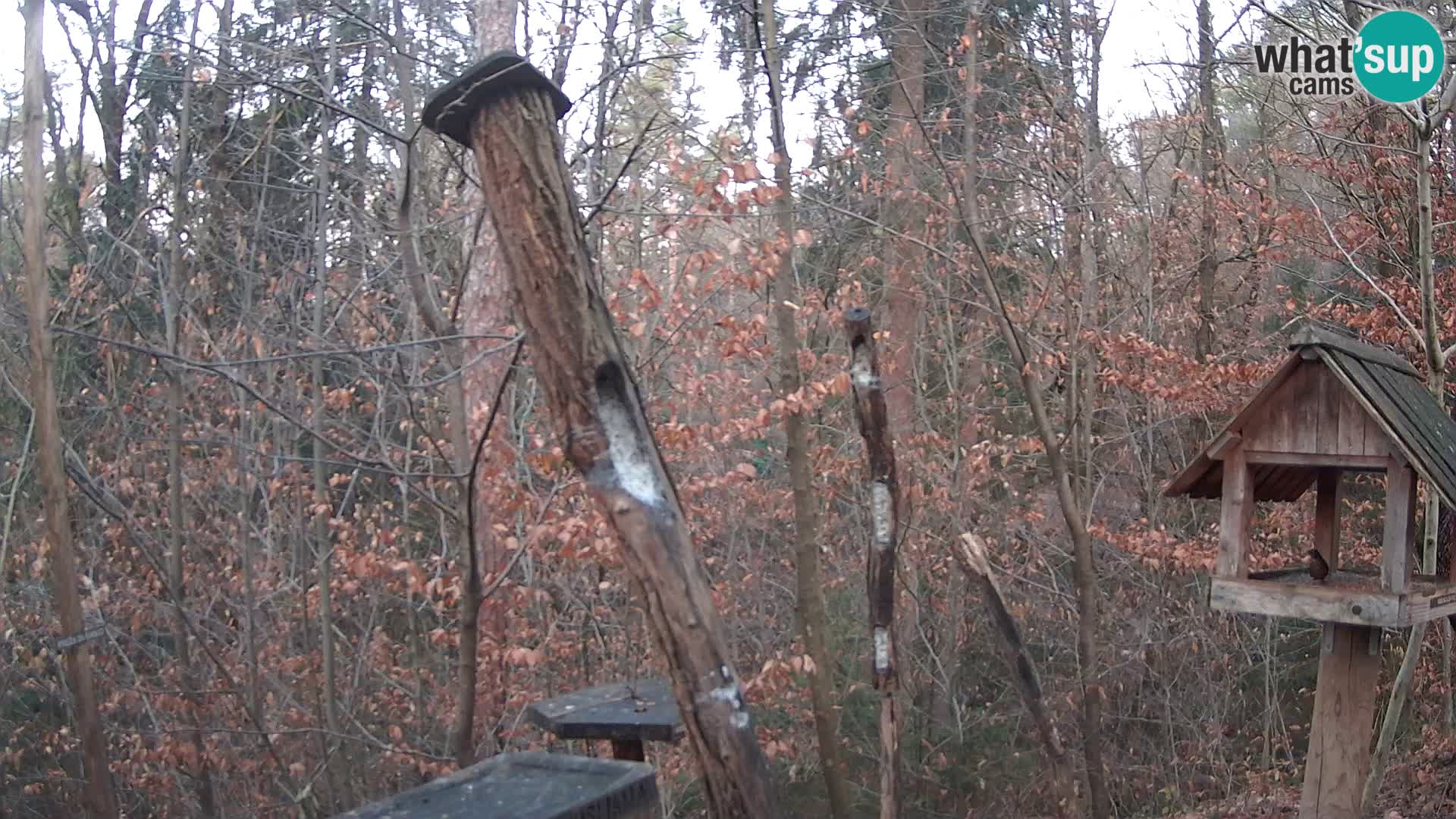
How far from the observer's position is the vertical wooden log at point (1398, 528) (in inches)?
178

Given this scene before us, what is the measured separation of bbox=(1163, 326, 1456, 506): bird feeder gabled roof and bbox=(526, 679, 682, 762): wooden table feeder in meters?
2.38

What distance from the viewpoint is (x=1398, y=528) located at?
15.0 ft

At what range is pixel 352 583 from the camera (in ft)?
28.5

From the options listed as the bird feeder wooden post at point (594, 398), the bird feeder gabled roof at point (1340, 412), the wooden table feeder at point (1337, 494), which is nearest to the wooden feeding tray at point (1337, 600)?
the wooden table feeder at point (1337, 494)

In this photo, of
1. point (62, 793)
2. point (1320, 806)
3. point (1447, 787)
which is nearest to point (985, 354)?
point (1447, 787)

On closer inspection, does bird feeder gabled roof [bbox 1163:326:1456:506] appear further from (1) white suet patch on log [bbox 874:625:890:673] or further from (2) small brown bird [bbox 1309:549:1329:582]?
(1) white suet patch on log [bbox 874:625:890:673]

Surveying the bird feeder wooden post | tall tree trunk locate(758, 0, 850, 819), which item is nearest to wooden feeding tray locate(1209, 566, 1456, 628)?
the bird feeder wooden post

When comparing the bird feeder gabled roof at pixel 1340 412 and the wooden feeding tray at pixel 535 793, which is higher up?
the bird feeder gabled roof at pixel 1340 412

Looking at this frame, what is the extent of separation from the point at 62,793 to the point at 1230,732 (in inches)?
434

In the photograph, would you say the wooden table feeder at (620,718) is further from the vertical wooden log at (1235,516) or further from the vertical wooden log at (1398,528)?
the vertical wooden log at (1398,528)

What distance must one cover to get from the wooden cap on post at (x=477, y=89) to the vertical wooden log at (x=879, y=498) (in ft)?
6.32

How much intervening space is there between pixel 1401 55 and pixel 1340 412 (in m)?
3.45

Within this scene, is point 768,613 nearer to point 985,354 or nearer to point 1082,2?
point 985,354

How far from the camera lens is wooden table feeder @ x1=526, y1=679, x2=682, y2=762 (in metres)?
4.42
